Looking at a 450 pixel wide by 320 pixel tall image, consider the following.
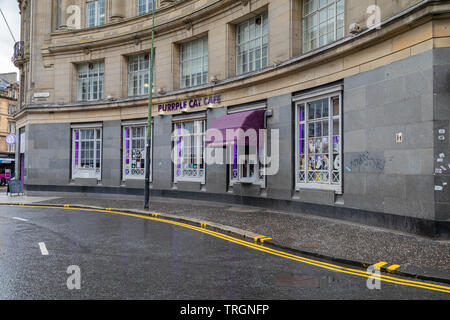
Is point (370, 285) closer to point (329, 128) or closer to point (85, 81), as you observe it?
point (329, 128)

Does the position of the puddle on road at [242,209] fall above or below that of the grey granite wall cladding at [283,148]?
below

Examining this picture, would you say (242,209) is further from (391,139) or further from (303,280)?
(303,280)

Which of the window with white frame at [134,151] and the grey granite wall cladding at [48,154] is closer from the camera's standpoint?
the window with white frame at [134,151]

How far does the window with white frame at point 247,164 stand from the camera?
1611 cm

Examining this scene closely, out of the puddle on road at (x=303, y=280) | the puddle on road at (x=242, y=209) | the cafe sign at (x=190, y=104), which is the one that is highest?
the cafe sign at (x=190, y=104)

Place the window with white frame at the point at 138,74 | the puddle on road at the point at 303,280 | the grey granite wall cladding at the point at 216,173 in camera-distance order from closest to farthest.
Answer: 1. the puddle on road at the point at 303,280
2. the grey granite wall cladding at the point at 216,173
3. the window with white frame at the point at 138,74

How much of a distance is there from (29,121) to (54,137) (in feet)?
6.87

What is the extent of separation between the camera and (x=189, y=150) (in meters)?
19.7

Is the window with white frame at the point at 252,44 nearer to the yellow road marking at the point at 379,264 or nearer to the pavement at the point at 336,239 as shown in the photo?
the pavement at the point at 336,239

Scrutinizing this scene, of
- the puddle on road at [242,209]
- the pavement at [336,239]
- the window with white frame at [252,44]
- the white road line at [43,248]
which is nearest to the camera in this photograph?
the pavement at [336,239]

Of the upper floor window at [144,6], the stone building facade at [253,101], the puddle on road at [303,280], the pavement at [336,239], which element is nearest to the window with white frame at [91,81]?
the stone building facade at [253,101]

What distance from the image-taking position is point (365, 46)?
11422 mm

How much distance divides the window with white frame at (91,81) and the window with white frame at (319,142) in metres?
14.5

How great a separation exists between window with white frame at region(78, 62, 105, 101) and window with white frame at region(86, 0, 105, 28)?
2576 millimetres
